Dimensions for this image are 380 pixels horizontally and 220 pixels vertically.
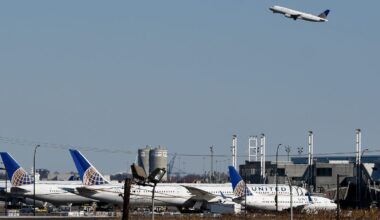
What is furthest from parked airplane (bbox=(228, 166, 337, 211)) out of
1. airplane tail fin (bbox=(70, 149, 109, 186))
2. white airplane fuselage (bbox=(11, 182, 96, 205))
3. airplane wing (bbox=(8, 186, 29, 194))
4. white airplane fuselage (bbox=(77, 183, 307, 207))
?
airplane wing (bbox=(8, 186, 29, 194))

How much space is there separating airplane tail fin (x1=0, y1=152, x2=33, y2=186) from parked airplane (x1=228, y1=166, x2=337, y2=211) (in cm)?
3423

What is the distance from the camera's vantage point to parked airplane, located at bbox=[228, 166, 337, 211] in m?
165

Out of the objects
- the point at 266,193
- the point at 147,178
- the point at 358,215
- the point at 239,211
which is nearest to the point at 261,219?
the point at 358,215

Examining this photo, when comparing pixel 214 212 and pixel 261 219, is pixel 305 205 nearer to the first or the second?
pixel 214 212

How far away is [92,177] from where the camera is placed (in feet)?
556

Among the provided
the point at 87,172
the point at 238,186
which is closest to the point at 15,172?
the point at 87,172

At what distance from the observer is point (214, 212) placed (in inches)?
6506

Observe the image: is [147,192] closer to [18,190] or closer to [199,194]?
[199,194]

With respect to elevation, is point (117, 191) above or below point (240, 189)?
below

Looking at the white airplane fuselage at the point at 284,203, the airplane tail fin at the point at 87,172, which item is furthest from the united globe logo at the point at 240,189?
the airplane tail fin at the point at 87,172

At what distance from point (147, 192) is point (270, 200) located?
62.7 ft

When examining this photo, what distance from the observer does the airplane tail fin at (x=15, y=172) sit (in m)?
177

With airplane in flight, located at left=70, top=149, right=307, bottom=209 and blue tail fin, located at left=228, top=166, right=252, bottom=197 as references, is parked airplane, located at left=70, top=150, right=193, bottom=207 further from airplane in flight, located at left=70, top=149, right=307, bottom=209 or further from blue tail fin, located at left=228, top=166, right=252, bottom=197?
blue tail fin, located at left=228, top=166, right=252, bottom=197

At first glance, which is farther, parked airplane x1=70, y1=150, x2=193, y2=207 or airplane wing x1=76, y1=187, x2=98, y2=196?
airplane wing x1=76, y1=187, x2=98, y2=196
